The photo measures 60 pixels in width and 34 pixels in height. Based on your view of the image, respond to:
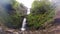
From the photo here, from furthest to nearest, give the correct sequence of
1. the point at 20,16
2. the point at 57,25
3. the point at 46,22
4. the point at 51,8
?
the point at 20,16
the point at 51,8
the point at 46,22
the point at 57,25

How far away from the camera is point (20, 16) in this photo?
9.39ft

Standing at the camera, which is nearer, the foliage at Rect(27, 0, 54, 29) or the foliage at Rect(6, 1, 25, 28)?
the foliage at Rect(27, 0, 54, 29)

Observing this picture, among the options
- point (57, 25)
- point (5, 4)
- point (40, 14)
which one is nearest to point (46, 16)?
point (40, 14)

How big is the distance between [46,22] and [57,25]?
0.30 metres

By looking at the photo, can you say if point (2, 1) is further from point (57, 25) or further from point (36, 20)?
point (57, 25)

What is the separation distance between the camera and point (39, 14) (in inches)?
103

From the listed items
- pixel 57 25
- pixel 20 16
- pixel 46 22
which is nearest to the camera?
pixel 57 25

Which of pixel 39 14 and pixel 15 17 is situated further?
pixel 15 17

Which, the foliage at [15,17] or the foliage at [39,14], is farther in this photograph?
the foliage at [15,17]

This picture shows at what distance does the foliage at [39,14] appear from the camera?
251 centimetres

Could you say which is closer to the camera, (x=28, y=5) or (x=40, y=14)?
(x=40, y=14)

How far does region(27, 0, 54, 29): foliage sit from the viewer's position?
2.51 meters

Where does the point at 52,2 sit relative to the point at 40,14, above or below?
above

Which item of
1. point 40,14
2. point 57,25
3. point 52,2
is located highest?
point 52,2
